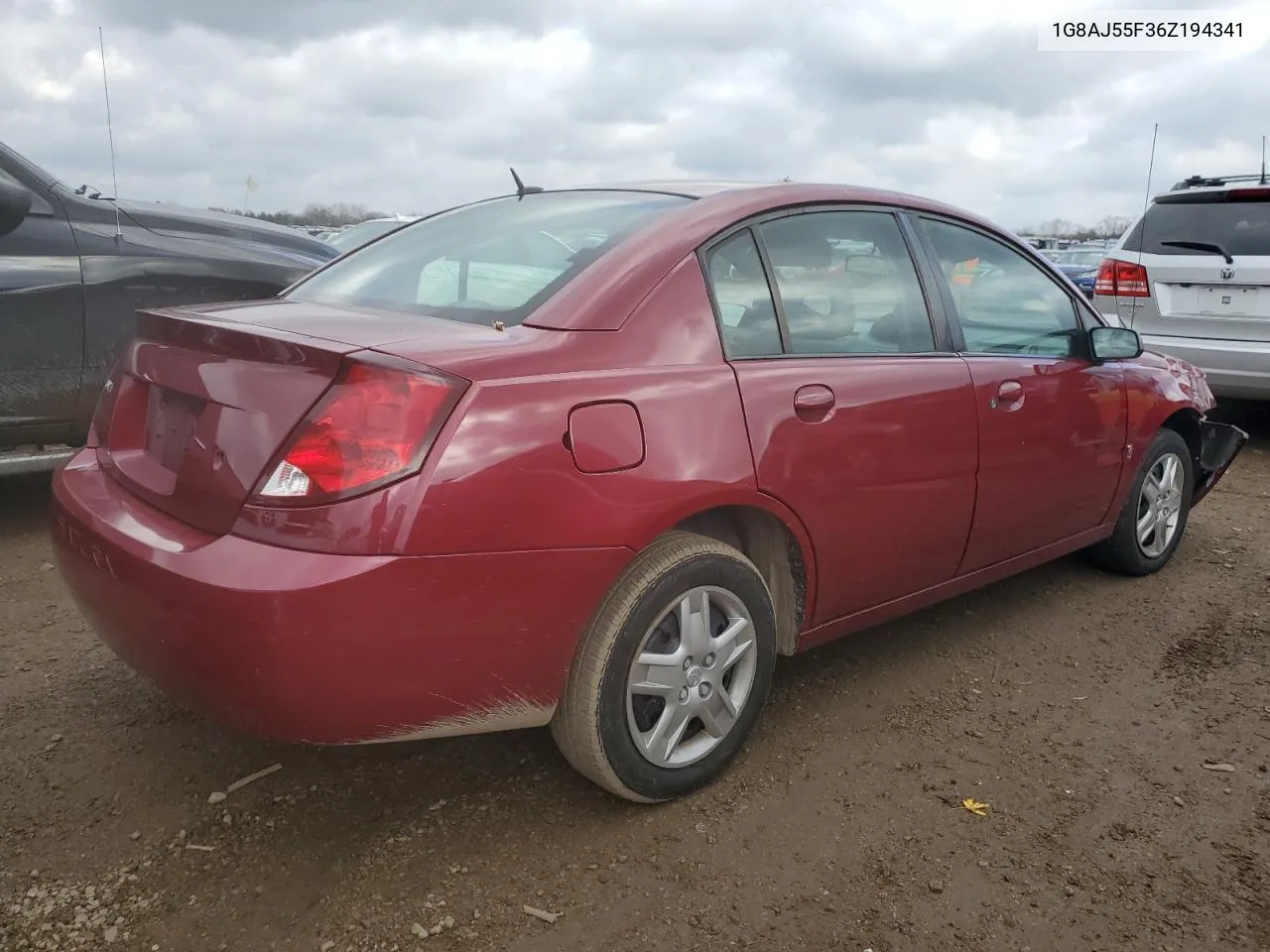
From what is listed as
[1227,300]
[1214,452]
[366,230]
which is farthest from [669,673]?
[366,230]

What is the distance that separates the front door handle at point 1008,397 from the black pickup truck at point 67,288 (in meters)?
3.36

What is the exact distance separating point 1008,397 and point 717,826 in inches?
→ 65.5

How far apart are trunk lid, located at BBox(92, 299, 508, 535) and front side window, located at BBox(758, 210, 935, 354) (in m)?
0.90

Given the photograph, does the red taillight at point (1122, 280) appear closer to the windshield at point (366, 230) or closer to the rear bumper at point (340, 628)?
the rear bumper at point (340, 628)

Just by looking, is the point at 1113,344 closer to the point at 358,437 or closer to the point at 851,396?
the point at 851,396

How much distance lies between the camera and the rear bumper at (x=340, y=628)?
6.39ft

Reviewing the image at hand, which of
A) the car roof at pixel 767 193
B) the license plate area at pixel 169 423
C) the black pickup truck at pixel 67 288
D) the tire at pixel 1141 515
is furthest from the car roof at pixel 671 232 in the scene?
the black pickup truck at pixel 67 288

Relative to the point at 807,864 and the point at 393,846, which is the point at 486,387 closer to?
the point at 393,846

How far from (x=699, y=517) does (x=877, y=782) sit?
0.83m

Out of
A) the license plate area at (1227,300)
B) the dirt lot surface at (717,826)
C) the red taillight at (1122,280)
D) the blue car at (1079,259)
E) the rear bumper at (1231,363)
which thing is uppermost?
the blue car at (1079,259)

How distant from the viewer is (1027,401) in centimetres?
334

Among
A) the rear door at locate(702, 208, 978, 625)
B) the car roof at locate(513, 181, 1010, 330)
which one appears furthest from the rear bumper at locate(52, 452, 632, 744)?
the rear door at locate(702, 208, 978, 625)

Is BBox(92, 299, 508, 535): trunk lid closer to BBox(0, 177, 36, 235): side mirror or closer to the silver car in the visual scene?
BBox(0, 177, 36, 235): side mirror

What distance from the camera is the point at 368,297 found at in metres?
2.74
